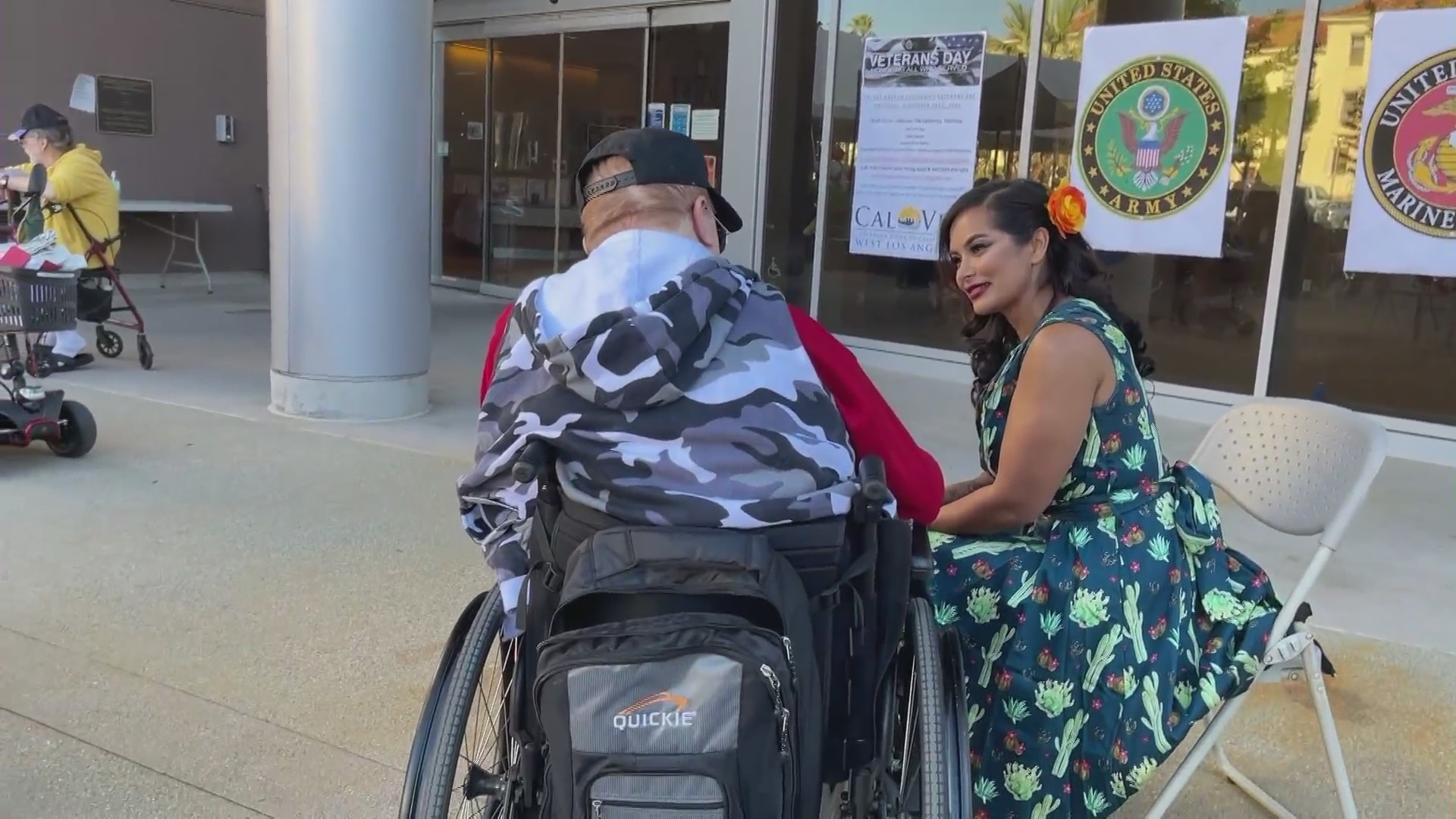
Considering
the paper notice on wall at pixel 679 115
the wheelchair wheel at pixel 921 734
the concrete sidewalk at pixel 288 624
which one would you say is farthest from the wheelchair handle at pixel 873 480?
the paper notice on wall at pixel 679 115

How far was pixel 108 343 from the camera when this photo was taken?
24.5ft

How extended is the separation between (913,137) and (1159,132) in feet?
5.39

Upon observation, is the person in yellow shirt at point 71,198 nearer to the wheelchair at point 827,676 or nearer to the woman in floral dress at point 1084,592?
the wheelchair at point 827,676

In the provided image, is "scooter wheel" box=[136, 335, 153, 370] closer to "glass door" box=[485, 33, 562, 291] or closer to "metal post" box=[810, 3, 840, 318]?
"metal post" box=[810, 3, 840, 318]

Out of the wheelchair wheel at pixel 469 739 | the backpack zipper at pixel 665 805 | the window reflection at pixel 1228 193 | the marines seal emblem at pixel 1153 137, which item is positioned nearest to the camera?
the backpack zipper at pixel 665 805

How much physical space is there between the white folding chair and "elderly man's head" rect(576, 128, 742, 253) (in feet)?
4.25

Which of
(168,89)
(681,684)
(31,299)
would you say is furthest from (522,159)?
(681,684)

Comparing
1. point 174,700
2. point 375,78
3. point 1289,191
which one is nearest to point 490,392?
point 174,700

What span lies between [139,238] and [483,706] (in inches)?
441

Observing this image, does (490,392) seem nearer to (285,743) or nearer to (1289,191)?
(285,743)

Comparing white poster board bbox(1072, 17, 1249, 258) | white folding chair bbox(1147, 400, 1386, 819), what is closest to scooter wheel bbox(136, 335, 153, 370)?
white poster board bbox(1072, 17, 1249, 258)

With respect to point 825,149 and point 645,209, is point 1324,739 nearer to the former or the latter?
point 645,209

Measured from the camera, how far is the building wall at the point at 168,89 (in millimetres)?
10938

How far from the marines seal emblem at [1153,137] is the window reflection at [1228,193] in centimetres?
14
